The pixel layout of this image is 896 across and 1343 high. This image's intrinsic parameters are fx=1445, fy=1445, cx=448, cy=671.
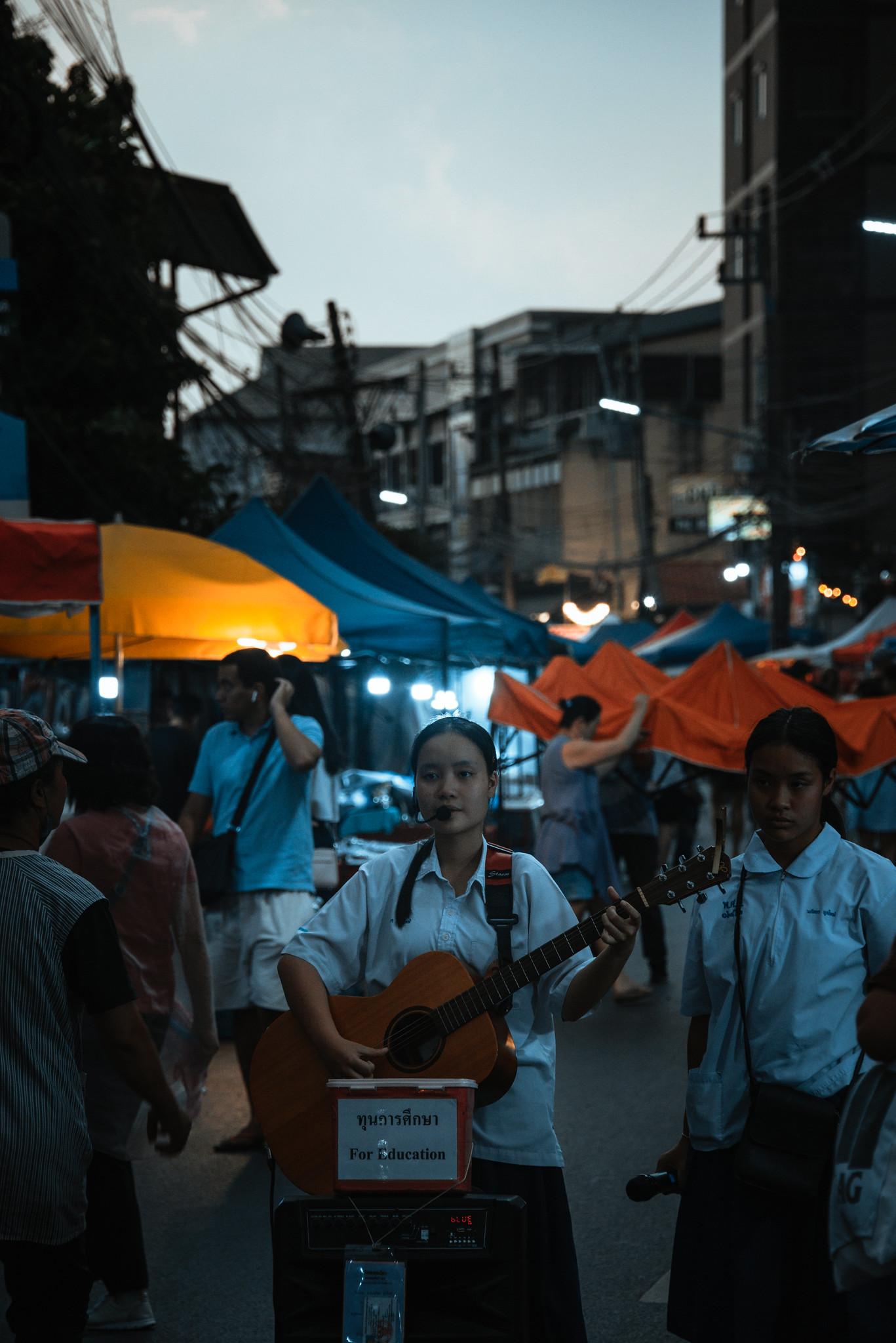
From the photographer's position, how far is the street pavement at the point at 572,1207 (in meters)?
4.61

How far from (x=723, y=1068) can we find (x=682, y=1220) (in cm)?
38

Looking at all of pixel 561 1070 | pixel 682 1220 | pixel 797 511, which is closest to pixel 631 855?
pixel 561 1070

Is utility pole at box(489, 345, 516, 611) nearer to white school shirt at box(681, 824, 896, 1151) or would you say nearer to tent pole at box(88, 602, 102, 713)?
tent pole at box(88, 602, 102, 713)

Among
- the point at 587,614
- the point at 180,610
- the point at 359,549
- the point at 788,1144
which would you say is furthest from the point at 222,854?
the point at 587,614

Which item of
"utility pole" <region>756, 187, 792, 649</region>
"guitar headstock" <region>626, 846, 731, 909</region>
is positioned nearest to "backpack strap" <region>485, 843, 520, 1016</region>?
"guitar headstock" <region>626, 846, 731, 909</region>

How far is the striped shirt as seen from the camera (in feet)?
10.0

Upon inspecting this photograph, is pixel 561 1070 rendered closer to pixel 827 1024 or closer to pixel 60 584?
pixel 60 584

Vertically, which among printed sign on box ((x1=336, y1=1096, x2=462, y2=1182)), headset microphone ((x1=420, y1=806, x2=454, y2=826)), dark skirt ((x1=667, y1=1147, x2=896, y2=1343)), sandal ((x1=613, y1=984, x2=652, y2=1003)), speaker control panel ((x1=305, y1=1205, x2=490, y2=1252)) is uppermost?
headset microphone ((x1=420, y1=806, x2=454, y2=826))

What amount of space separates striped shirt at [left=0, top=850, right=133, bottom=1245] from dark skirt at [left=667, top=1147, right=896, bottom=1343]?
1379mm

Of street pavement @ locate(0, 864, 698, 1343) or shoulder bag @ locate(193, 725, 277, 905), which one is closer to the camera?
street pavement @ locate(0, 864, 698, 1343)

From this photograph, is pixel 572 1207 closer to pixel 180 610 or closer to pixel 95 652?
pixel 95 652

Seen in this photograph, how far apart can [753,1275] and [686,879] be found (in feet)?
2.84

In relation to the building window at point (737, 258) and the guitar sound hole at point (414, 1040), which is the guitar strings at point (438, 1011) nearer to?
the guitar sound hole at point (414, 1040)

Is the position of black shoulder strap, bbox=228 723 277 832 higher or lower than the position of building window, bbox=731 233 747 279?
lower
